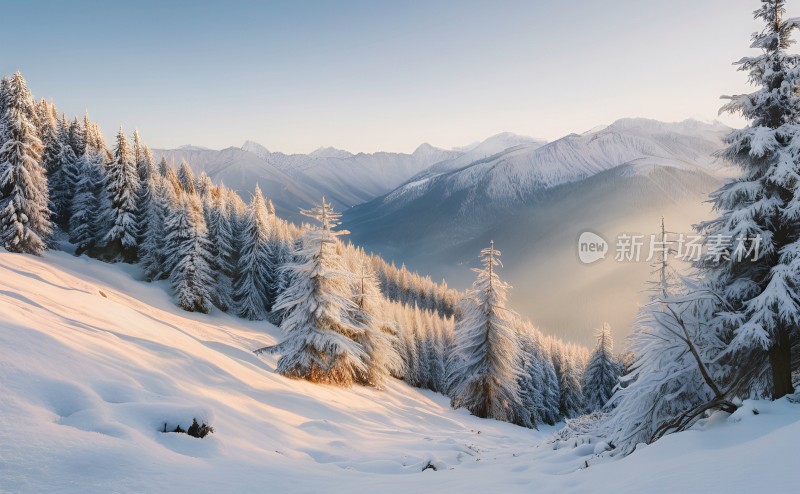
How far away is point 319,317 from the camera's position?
18094 mm

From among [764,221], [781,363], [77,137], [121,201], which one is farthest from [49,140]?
[781,363]

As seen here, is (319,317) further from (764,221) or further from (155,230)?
(155,230)

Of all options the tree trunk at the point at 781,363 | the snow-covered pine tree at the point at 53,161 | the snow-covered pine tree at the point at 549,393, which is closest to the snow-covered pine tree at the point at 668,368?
the tree trunk at the point at 781,363

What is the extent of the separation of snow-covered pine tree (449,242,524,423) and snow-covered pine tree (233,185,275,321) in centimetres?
2640

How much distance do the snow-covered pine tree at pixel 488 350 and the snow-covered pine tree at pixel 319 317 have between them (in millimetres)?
9008

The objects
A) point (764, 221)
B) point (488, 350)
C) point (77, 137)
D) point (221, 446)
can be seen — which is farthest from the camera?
point (77, 137)

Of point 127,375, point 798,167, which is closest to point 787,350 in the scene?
point 798,167

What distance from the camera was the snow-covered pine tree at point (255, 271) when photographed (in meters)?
42.4

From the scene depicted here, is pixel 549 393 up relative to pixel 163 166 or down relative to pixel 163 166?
down

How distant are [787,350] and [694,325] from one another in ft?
4.56

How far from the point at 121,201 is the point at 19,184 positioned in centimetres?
900

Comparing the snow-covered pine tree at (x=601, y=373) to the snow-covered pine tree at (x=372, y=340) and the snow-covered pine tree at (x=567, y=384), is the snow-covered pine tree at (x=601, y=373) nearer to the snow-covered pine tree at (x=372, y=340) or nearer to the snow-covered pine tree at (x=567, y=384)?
the snow-covered pine tree at (x=567, y=384)

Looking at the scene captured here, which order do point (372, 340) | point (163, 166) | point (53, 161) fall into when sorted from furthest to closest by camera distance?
point (163, 166)
point (53, 161)
point (372, 340)

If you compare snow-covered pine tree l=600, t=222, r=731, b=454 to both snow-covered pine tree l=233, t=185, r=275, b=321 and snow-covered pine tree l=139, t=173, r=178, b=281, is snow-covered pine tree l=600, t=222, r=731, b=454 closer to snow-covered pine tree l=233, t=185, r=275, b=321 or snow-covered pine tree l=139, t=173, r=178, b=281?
snow-covered pine tree l=233, t=185, r=275, b=321
